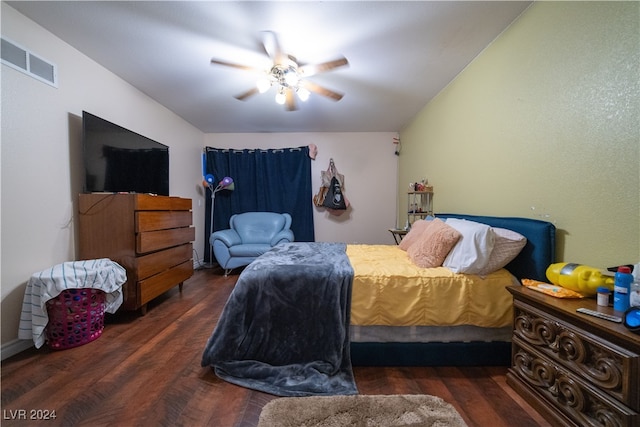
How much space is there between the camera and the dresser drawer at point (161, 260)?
2092 millimetres

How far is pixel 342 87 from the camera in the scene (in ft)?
Result: 8.66

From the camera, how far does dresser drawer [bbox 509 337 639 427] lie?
862 mm

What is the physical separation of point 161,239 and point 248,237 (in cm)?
153

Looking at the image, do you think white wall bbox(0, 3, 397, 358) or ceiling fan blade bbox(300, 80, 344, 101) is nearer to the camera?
white wall bbox(0, 3, 397, 358)

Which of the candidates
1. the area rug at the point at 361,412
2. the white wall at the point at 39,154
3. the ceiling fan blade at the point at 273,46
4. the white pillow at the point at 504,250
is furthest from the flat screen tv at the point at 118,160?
the white pillow at the point at 504,250

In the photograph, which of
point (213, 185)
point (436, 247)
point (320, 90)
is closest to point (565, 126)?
point (436, 247)

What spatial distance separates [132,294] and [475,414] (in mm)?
2490

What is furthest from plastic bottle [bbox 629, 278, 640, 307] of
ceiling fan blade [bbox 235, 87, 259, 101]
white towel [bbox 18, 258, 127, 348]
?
white towel [bbox 18, 258, 127, 348]

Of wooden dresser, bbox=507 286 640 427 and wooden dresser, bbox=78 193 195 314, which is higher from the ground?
wooden dresser, bbox=78 193 195 314

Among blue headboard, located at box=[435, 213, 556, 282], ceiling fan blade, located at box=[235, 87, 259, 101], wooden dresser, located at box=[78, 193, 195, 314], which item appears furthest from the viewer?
ceiling fan blade, located at box=[235, 87, 259, 101]

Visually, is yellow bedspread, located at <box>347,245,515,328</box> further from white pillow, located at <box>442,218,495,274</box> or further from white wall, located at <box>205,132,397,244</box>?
white wall, located at <box>205,132,397,244</box>

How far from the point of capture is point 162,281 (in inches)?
93.1

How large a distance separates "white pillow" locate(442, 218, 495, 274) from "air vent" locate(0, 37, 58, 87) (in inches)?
125

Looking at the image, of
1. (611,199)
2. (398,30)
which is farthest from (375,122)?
(611,199)
